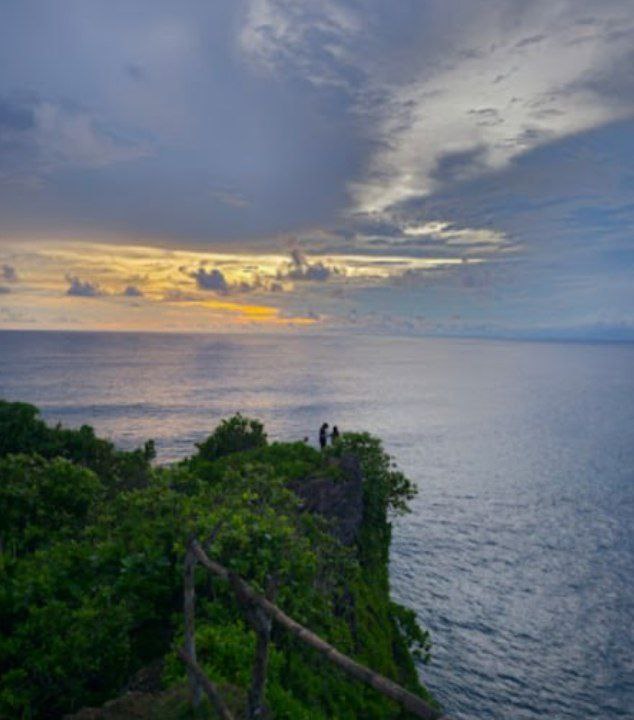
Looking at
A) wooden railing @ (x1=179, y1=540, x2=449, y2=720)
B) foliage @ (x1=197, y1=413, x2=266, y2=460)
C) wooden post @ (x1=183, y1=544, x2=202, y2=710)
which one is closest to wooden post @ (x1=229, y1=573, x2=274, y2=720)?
wooden railing @ (x1=179, y1=540, x2=449, y2=720)

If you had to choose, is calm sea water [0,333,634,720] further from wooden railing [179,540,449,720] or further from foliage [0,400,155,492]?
wooden railing [179,540,449,720]

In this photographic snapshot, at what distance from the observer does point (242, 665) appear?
44.5 ft

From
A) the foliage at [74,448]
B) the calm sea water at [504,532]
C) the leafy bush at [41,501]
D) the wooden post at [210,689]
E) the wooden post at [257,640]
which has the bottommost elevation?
the calm sea water at [504,532]

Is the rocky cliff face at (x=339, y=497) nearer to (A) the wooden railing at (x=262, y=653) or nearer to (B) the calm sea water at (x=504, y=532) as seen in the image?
(B) the calm sea water at (x=504, y=532)

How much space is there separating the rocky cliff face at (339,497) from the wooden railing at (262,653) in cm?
1980

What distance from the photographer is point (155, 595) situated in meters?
16.7

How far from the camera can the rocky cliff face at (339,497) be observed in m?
30.8

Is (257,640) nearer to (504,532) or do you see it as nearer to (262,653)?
(262,653)

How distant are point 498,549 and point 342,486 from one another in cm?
3529

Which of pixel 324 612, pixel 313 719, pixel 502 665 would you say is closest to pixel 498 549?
pixel 502 665

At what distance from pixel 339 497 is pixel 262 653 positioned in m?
24.1

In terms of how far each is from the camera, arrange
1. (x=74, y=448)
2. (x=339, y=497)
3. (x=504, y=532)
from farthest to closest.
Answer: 1. (x=504, y=532)
2. (x=74, y=448)
3. (x=339, y=497)

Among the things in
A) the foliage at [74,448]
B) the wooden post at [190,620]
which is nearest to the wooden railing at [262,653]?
the wooden post at [190,620]

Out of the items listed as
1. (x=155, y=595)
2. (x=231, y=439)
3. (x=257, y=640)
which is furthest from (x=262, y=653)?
(x=231, y=439)
